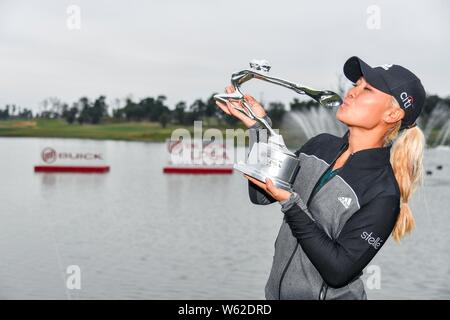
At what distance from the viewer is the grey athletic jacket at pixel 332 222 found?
10.8 ft

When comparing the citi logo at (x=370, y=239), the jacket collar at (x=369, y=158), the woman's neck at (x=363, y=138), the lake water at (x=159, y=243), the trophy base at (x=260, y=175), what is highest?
the woman's neck at (x=363, y=138)

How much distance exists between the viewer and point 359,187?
3461 mm

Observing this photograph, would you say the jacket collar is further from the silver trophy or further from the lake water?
the lake water

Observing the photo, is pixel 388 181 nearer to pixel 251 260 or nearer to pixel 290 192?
pixel 290 192

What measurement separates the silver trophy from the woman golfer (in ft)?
0.20

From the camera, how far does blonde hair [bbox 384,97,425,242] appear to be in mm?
3494

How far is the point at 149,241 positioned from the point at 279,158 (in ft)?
91.0

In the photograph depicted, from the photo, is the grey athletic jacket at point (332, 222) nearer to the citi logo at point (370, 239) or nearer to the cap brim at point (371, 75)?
the citi logo at point (370, 239)

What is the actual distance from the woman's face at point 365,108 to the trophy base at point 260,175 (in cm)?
41

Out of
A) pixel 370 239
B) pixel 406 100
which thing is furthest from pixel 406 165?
pixel 370 239

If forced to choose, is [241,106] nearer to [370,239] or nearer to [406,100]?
[406,100]
